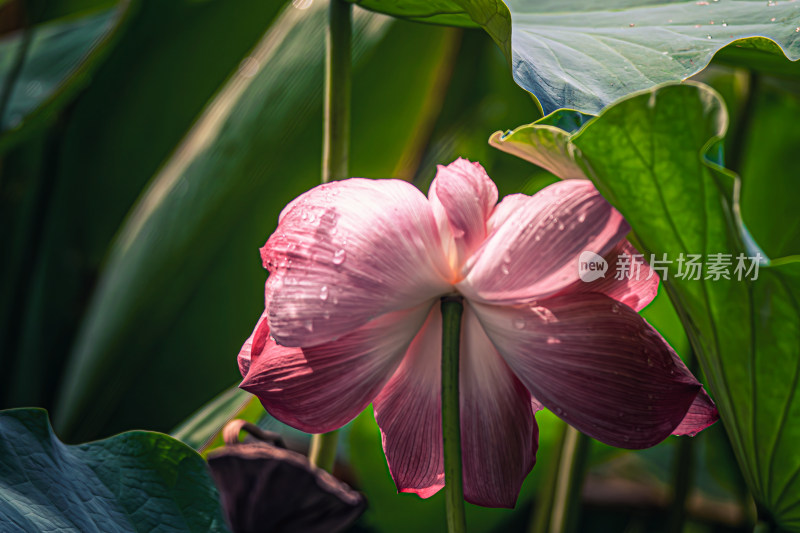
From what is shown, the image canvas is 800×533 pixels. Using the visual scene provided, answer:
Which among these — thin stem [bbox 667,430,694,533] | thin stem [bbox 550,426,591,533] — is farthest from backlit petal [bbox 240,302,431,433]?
thin stem [bbox 667,430,694,533]

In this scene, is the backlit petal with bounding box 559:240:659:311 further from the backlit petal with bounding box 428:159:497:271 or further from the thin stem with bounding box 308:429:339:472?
the thin stem with bounding box 308:429:339:472

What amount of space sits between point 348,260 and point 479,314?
0.14 feet

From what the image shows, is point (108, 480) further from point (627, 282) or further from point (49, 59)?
point (49, 59)

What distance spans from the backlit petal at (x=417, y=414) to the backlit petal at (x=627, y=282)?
5 centimetres

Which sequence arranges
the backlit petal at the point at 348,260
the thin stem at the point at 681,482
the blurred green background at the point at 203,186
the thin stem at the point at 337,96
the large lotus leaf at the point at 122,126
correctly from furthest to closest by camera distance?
the large lotus leaf at the point at 122,126 < the blurred green background at the point at 203,186 < the thin stem at the point at 681,482 < the thin stem at the point at 337,96 < the backlit petal at the point at 348,260

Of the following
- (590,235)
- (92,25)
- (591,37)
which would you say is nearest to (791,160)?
(591,37)

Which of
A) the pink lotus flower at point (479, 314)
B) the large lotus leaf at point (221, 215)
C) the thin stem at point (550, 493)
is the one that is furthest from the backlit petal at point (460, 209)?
the large lotus leaf at point (221, 215)

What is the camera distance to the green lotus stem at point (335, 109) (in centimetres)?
27

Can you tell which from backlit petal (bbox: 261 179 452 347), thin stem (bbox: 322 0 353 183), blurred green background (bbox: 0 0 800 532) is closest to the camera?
backlit petal (bbox: 261 179 452 347)

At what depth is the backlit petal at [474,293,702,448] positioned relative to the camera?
18 centimetres

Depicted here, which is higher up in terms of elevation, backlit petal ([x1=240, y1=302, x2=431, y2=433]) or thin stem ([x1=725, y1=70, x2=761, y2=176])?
backlit petal ([x1=240, y1=302, x2=431, y2=433])

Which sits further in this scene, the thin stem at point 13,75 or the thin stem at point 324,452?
the thin stem at point 13,75

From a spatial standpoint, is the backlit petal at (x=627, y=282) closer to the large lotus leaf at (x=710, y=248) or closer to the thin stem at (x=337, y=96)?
the large lotus leaf at (x=710, y=248)

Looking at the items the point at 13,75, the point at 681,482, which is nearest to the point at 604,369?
the point at 681,482
